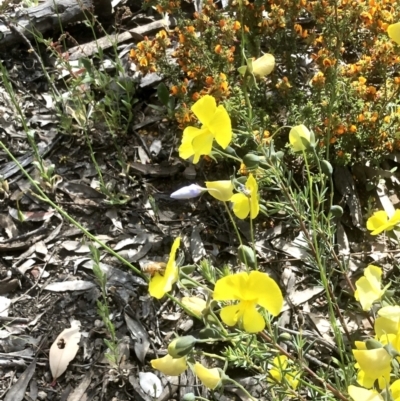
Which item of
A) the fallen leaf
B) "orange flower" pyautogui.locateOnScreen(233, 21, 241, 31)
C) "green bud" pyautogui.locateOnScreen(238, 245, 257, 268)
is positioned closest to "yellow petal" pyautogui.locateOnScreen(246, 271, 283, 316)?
"green bud" pyautogui.locateOnScreen(238, 245, 257, 268)

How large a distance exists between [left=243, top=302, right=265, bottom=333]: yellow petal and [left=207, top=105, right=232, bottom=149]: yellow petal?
1.28ft

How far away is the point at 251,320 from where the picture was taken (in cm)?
119

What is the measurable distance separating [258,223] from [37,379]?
1.07 metres

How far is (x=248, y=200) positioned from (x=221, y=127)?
7.3 inches

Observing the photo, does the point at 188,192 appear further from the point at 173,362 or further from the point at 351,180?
the point at 351,180

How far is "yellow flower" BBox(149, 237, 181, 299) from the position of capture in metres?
1.27

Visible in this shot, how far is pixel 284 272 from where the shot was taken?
232 centimetres

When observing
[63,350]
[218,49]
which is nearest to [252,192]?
[63,350]

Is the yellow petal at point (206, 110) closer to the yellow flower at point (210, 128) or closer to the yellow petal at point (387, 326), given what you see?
the yellow flower at point (210, 128)

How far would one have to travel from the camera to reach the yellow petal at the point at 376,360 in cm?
113

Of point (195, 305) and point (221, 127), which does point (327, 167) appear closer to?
point (221, 127)

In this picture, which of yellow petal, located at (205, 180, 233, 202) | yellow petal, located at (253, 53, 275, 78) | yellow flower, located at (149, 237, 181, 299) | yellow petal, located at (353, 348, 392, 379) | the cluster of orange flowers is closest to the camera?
yellow petal, located at (353, 348, 392, 379)

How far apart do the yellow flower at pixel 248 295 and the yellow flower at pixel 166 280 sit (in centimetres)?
12

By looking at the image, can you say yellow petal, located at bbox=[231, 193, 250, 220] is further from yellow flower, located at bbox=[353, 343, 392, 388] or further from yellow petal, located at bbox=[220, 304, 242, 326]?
yellow flower, located at bbox=[353, 343, 392, 388]
